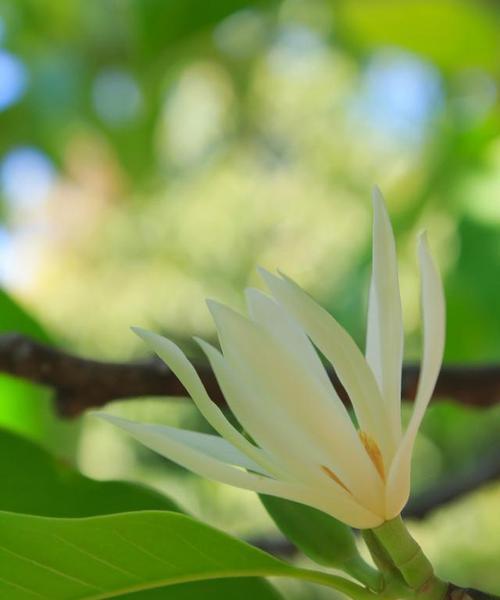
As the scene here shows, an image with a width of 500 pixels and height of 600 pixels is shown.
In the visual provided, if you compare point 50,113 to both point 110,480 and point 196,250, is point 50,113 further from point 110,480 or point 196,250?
point 196,250

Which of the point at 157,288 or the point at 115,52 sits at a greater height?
the point at 115,52

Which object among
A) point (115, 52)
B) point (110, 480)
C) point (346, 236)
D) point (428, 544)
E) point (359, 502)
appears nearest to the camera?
point (359, 502)

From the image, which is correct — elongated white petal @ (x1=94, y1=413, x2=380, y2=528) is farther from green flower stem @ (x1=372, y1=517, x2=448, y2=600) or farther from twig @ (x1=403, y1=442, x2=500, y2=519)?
twig @ (x1=403, y1=442, x2=500, y2=519)

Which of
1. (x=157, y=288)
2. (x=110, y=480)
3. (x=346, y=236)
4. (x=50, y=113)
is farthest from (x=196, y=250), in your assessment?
(x=110, y=480)

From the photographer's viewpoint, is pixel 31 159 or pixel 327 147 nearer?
pixel 31 159

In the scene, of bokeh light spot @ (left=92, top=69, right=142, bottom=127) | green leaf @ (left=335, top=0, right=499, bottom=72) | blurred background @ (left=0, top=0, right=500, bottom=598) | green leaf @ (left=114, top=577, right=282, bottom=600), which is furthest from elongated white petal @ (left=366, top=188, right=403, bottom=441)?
bokeh light spot @ (left=92, top=69, right=142, bottom=127)

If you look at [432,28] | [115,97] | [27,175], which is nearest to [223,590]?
[432,28]

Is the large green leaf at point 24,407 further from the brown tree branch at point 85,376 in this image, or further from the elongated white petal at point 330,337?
the elongated white petal at point 330,337
